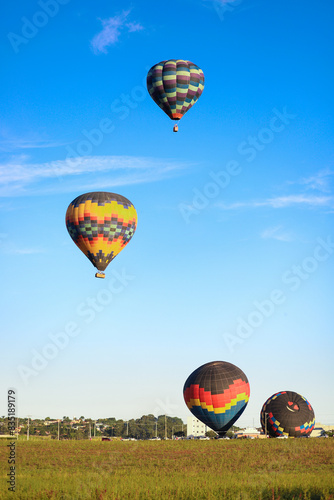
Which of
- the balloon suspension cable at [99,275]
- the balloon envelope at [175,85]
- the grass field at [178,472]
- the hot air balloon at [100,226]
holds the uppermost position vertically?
the balloon envelope at [175,85]

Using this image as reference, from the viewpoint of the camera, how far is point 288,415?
198 feet

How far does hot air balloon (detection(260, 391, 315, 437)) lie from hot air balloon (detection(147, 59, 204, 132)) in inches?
1163

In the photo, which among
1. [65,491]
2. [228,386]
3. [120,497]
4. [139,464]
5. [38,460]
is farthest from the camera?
[228,386]

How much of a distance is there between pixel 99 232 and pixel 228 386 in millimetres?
19889

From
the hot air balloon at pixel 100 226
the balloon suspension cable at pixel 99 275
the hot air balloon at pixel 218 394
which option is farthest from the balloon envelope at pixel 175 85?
the hot air balloon at pixel 218 394

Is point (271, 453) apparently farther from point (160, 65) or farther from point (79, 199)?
point (160, 65)

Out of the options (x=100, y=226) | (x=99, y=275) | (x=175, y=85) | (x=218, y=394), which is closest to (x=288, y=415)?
(x=218, y=394)

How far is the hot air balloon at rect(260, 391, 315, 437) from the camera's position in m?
60.4

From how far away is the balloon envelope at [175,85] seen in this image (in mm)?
50875

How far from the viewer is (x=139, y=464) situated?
1389 inches

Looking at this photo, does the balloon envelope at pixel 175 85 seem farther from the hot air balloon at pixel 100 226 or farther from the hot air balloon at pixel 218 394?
the hot air balloon at pixel 218 394

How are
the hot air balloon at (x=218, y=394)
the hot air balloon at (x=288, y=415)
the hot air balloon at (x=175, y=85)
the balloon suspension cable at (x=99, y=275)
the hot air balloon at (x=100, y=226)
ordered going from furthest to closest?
the hot air balloon at (x=288, y=415) < the hot air balloon at (x=218, y=394) < the hot air balloon at (x=175, y=85) < the hot air balloon at (x=100, y=226) < the balloon suspension cable at (x=99, y=275)

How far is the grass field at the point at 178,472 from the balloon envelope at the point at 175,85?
2686 cm

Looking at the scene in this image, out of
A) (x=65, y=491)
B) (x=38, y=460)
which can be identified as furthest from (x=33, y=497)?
(x=38, y=460)
